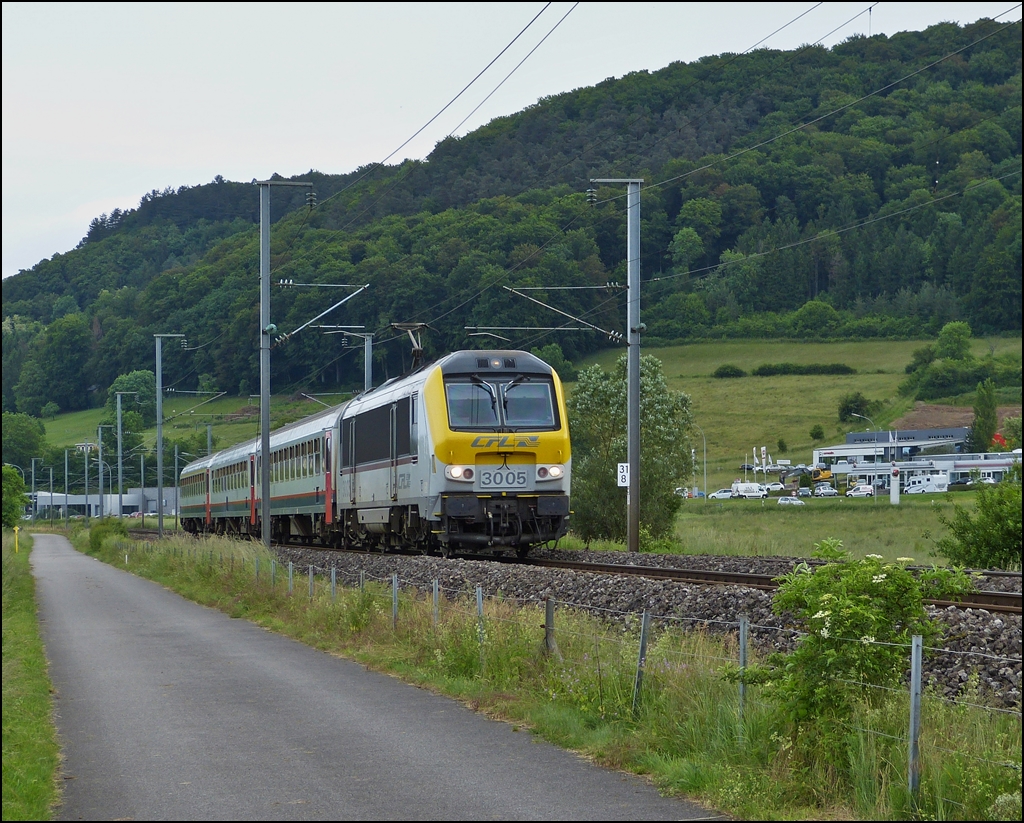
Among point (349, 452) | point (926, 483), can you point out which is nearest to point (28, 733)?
point (349, 452)

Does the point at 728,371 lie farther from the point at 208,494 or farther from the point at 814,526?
the point at 208,494

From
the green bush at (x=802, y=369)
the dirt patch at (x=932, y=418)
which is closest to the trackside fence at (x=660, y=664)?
the dirt patch at (x=932, y=418)

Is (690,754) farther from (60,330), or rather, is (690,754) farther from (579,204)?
(60,330)

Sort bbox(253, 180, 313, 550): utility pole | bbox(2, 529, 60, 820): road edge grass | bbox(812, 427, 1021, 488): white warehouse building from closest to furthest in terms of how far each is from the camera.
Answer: bbox(2, 529, 60, 820): road edge grass
bbox(253, 180, 313, 550): utility pole
bbox(812, 427, 1021, 488): white warehouse building

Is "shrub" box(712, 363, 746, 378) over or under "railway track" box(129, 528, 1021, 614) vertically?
over

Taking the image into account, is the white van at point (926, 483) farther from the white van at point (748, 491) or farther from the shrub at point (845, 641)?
the shrub at point (845, 641)

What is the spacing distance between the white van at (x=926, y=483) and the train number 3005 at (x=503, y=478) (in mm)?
41679

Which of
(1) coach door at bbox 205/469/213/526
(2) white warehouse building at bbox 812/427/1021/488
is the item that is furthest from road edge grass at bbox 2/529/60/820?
(2) white warehouse building at bbox 812/427/1021/488

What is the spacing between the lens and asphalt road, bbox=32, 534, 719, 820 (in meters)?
8.07

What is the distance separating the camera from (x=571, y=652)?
40.0 feet

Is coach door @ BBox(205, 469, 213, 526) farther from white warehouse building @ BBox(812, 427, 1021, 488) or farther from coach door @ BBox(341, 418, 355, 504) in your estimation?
white warehouse building @ BBox(812, 427, 1021, 488)

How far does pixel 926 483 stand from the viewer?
69125mm

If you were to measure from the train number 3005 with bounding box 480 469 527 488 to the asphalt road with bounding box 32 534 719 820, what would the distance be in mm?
7431

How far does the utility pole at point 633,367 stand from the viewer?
28047mm
